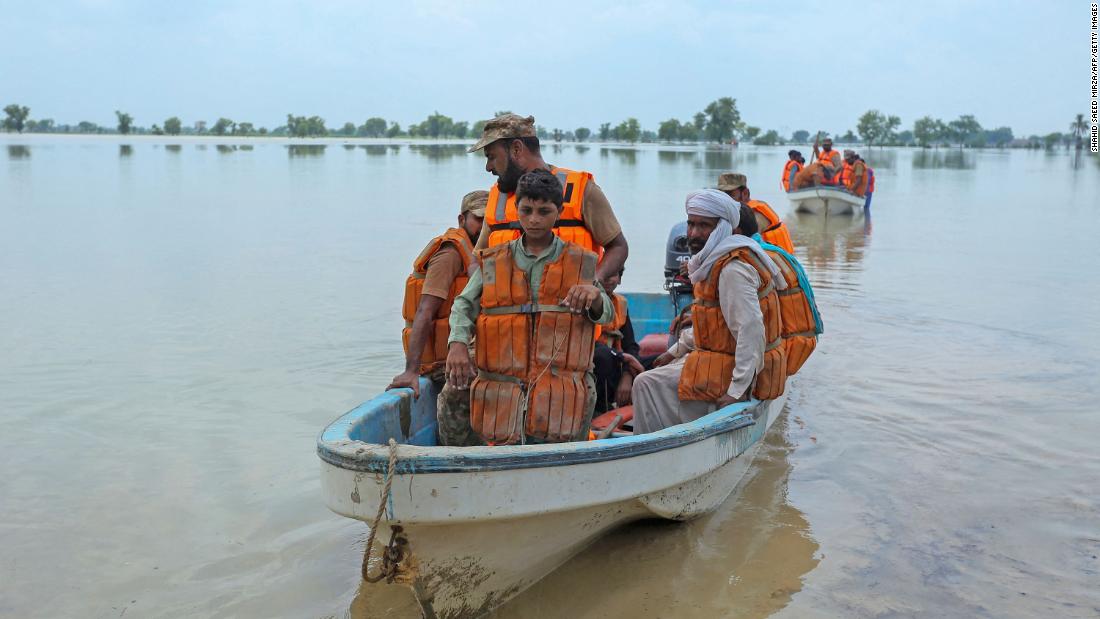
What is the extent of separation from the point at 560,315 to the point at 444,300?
3.16ft

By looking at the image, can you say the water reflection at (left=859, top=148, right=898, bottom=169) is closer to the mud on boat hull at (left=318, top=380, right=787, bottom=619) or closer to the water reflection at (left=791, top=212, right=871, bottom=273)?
the water reflection at (left=791, top=212, right=871, bottom=273)

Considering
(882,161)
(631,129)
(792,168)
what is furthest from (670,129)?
(792,168)

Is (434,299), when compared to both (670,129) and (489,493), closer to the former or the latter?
(489,493)

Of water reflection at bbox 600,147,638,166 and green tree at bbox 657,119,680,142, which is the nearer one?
water reflection at bbox 600,147,638,166

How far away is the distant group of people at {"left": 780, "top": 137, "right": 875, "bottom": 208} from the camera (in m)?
22.8

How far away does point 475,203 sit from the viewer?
5.15m

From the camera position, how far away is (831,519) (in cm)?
534

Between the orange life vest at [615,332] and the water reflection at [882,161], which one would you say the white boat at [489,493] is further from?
the water reflection at [882,161]

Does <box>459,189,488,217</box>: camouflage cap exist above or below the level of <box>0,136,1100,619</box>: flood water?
above

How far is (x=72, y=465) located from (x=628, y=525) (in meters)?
3.57

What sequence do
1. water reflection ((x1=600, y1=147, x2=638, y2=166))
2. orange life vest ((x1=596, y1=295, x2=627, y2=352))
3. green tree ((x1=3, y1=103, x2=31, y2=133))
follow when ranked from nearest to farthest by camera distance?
orange life vest ((x1=596, y1=295, x2=627, y2=352)) < water reflection ((x1=600, y1=147, x2=638, y2=166)) < green tree ((x1=3, y1=103, x2=31, y2=133))

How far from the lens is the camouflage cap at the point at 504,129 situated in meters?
4.55

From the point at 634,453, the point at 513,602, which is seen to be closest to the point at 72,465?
the point at 513,602

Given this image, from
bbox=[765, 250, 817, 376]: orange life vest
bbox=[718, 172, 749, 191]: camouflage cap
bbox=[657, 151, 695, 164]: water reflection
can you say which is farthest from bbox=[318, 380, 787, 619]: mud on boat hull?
bbox=[657, 151, 695, 164]: water reflection
